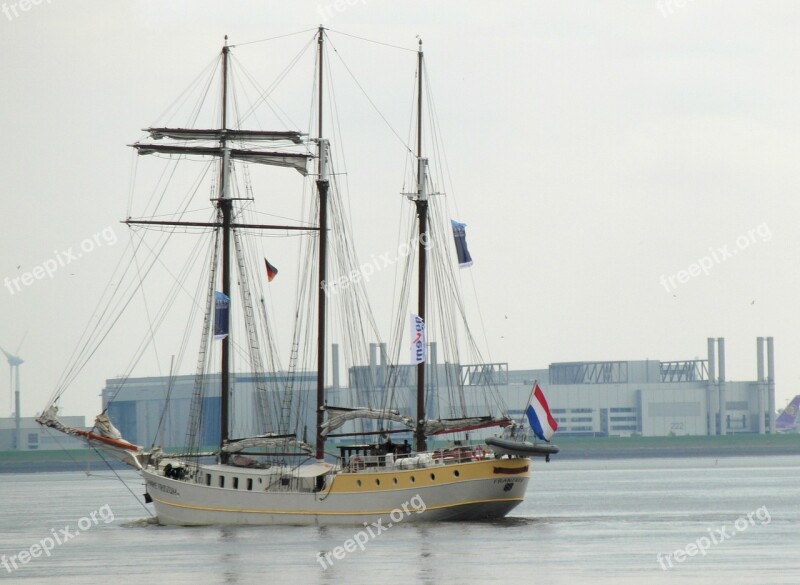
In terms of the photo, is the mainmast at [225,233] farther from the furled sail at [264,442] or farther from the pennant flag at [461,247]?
the pennant flag at [461,247]

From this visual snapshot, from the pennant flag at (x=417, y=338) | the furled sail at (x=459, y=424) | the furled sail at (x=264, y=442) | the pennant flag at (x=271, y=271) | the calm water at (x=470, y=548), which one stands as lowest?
the calm water at (x=470, y=548)

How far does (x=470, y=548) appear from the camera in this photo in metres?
66.1

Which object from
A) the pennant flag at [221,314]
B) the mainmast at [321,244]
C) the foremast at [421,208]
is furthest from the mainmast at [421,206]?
the pennant flag at [221,314]

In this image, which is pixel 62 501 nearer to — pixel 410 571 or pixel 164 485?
pixel 164 485

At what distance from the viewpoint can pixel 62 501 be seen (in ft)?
429

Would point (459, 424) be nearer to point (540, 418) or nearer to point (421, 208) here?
point (540, 418)

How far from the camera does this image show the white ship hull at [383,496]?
7594 cm

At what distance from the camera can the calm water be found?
57875 mm

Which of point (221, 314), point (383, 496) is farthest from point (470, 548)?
point (221, 314)

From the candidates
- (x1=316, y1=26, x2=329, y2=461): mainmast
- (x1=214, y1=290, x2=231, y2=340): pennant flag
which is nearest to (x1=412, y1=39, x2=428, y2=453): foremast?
(x1=316, y1=26, x2=329, y2=461): mainmast

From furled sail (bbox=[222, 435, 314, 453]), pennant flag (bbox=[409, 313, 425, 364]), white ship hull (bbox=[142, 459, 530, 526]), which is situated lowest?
white ship hull (bbox=[142, 459, 530, 526])

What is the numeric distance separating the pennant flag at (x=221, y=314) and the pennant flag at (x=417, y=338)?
10.2 m

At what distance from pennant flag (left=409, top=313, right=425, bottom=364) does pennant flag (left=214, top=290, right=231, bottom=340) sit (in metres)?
10.2

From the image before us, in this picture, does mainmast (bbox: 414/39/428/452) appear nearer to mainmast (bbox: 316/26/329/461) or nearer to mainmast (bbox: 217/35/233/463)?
mainmast (bbox: 316/26/329/461)
